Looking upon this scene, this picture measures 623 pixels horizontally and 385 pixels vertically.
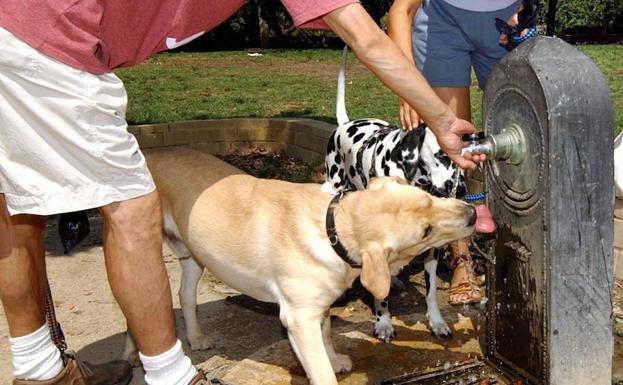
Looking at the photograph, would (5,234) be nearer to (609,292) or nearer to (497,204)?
(497,204)

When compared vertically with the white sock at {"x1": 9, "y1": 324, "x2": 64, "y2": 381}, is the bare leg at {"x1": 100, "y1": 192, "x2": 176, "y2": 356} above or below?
above

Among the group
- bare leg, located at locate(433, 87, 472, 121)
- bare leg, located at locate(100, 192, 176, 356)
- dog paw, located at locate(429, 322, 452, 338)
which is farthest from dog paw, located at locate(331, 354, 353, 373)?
bare leg, located at locate(433, 87, 472, 121)

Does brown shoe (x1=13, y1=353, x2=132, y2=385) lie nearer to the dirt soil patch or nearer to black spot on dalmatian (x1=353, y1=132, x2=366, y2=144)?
the dirt soil patch

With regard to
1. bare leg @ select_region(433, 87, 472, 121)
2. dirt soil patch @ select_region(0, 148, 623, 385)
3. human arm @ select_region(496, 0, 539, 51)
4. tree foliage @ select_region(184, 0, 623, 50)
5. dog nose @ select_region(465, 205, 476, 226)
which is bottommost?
tree foliage @ select_region(184, 0, 623, 50)

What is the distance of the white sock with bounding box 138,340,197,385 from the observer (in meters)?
3.01

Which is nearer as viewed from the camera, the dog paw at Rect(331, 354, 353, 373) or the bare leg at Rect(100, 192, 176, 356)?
the bare leg at Rect(100, 192, 176, 356)

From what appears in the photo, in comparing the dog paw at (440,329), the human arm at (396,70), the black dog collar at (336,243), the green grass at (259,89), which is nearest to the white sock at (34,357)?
the black dog collar at (336,243)

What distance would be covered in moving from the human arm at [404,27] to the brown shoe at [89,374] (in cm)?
203

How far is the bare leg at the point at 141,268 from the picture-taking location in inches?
114

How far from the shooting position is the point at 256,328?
15.6ft

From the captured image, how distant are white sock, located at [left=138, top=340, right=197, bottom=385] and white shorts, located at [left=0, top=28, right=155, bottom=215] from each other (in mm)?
636

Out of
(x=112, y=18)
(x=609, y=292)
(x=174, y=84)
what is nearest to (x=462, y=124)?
(x=609, y=292)

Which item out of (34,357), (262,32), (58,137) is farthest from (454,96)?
(262,32)

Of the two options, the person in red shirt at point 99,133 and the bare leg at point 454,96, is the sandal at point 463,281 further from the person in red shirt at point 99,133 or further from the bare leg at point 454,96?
the person in red shirt at point 99,133
